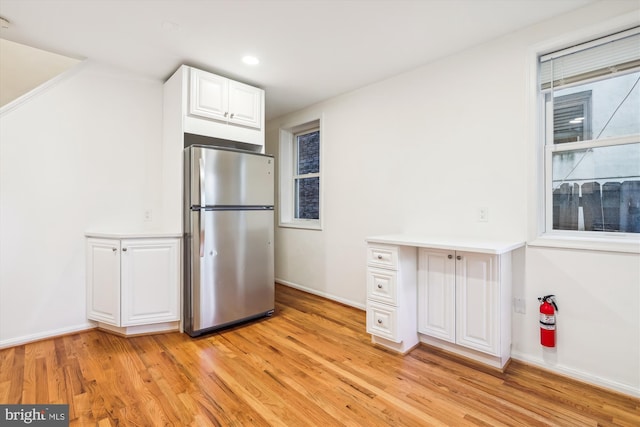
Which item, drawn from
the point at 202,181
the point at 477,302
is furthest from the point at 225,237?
the point at 477,302

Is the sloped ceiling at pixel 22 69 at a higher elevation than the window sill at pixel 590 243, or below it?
higher

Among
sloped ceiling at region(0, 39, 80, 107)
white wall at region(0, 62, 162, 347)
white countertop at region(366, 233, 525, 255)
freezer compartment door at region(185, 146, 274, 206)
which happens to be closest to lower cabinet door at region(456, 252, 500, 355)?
white countertop at region(366, 233, 525, 255)

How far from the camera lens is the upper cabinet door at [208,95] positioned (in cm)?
283

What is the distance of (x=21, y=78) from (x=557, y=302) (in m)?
4.95

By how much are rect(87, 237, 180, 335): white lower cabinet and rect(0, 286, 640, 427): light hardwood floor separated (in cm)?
18

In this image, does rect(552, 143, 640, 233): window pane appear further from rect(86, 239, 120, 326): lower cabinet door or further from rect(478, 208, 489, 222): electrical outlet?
rect(86, 239, 120, 326): lower cabinet door

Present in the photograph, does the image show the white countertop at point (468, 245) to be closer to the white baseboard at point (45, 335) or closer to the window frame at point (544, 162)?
the window frame at point (544, 162)

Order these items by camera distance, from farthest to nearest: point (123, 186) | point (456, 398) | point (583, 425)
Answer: point (123, 186) → point (456, 398) → point (583, 425)

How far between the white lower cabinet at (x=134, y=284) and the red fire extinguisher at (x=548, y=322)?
9.92 feet

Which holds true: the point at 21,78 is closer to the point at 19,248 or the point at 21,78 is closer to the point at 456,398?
the point at 19,248

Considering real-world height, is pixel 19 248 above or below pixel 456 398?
above

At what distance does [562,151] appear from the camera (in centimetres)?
221

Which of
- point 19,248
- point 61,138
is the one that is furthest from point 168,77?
point 19,248

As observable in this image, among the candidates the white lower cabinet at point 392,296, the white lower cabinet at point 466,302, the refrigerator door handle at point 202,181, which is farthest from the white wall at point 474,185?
the refrigerator door handle at point 202,181
